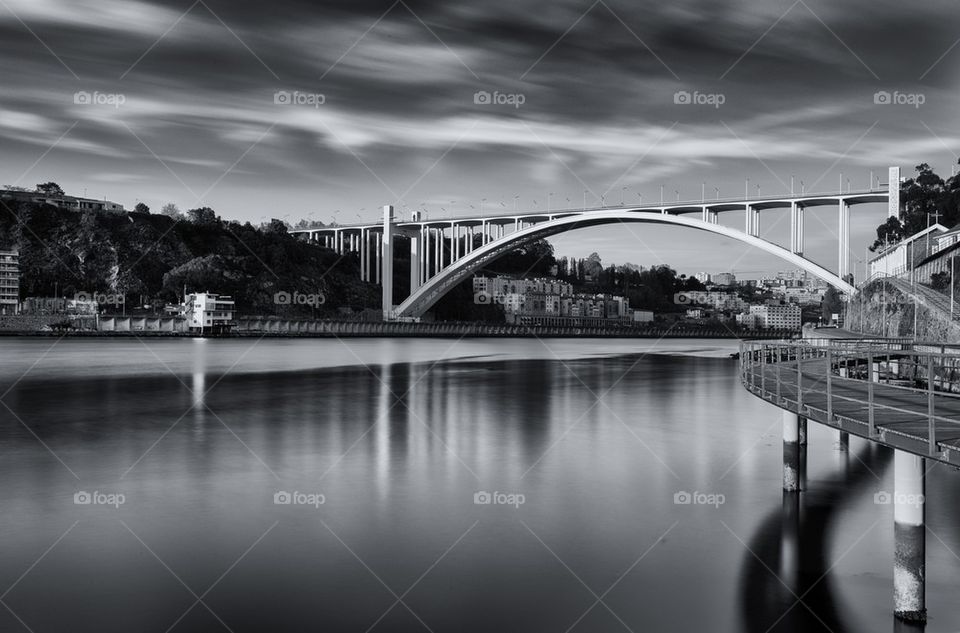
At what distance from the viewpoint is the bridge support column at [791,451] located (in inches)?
436

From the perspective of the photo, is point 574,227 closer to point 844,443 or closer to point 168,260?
point 844,443

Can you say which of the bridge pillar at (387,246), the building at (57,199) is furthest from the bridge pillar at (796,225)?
the building at (57,199)

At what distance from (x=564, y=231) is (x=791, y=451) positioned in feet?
176

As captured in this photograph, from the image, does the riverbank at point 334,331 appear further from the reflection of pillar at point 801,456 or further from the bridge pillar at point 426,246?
the reflection of pillar at point 801,456

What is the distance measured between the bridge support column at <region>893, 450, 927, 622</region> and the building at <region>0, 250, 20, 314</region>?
328 ft

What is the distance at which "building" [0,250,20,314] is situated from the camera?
299 feet

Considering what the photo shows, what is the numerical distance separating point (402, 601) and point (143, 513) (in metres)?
4.52

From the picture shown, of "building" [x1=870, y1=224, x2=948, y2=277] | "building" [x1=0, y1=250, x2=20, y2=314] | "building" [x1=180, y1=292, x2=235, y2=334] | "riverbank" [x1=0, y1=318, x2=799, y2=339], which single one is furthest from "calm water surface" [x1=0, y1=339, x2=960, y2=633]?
"building" [x1=0, y1=250, x2=20, y2=314]

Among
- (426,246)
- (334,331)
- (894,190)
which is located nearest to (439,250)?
(426,246)

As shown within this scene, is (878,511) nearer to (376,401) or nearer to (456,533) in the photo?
(456,533)

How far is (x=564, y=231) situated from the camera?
64.4 metres

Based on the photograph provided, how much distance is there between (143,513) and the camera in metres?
10.2

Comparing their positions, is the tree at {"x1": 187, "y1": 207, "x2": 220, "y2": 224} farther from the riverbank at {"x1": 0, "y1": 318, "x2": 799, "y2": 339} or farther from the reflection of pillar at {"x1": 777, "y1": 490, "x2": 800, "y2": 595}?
the reflection of pillar at {"x1": 777, "y1": 490, "x2": 800, "y2": 595}

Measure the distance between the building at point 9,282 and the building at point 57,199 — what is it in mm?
15472
